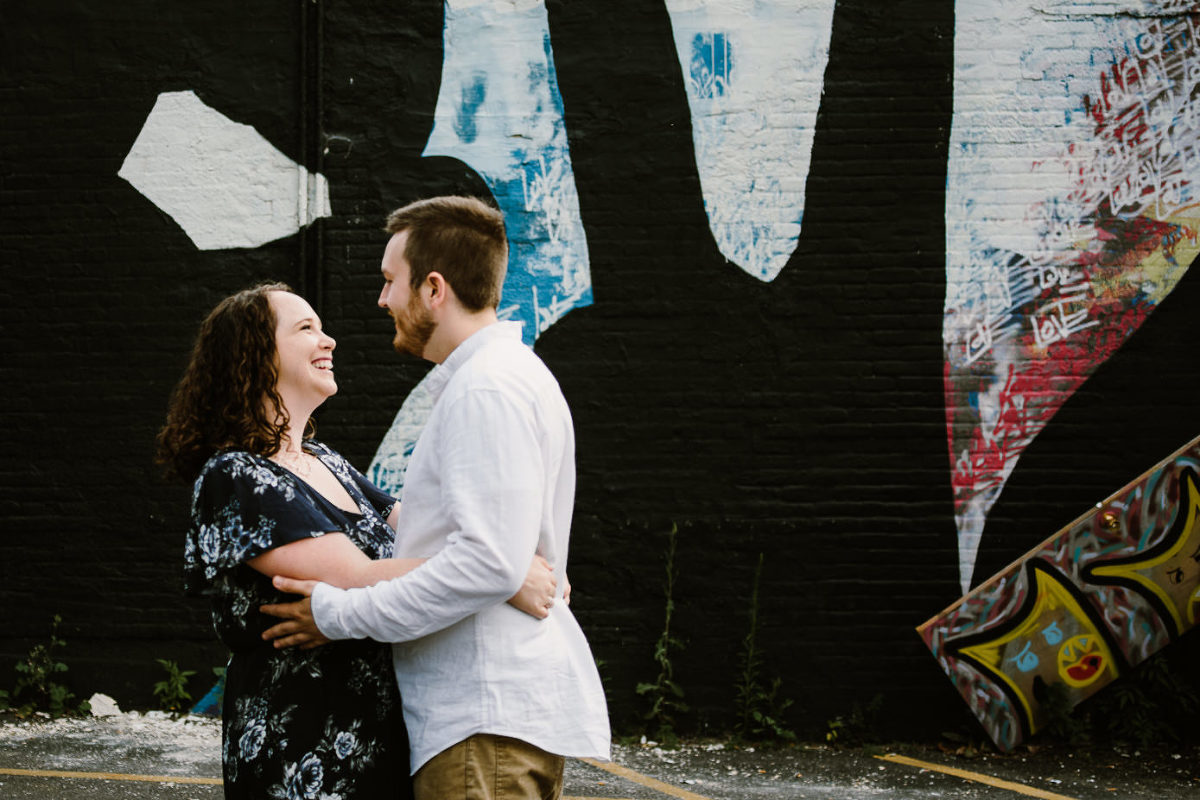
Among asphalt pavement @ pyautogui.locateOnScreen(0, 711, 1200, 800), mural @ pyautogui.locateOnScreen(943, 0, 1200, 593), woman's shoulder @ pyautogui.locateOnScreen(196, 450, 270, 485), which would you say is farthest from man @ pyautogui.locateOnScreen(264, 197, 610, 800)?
mural @ pyautogui.locateOnScreen(943, 0, 1200, 593)

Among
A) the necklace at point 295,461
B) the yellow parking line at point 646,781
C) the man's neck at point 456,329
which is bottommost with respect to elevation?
the yellow parking line at point 646,781

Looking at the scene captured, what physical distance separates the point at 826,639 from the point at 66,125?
529cm

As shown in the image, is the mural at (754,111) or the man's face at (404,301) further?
the mural at (754,111)

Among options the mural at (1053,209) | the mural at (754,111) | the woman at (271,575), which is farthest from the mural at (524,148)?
the woman at (271,575)

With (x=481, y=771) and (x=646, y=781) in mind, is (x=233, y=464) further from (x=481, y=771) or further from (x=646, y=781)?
(x=646, y=781)

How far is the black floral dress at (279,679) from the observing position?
211 cm

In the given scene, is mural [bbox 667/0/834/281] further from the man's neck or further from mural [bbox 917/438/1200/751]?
the man's neck

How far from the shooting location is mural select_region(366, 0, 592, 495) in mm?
5934

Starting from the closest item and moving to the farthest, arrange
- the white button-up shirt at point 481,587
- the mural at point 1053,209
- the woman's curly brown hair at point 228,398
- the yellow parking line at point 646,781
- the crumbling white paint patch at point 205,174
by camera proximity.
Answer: the white button-up shirt at point 481,587 < the woman's curly brown hair at point 228,398 < the yellow parking line at point 646,781 < the mural at point 1053,209 < the crumbling white paint patch at point 205,174

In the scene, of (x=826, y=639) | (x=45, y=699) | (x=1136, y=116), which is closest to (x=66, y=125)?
(x=45, y=699)

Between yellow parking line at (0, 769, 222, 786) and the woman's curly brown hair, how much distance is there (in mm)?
3165

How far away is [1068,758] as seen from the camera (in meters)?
5.41

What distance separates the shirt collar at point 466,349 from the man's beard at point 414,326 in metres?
0.07

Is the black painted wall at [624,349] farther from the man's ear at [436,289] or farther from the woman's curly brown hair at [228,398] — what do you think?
the man's ear at [436,289]
